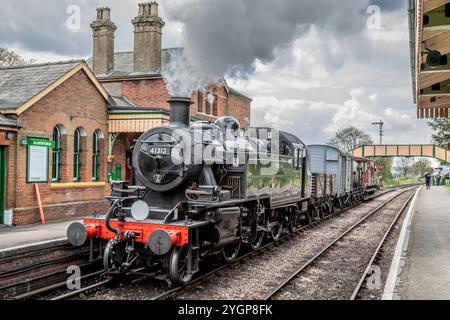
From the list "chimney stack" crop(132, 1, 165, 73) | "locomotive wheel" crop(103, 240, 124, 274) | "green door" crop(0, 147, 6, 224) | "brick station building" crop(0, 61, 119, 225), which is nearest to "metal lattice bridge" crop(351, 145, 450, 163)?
"chimney stack" crop(132, 1, 165, 73)

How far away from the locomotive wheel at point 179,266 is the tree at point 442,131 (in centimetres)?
3968

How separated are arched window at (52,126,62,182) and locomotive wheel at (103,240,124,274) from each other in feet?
19.7

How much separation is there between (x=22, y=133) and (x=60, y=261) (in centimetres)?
432

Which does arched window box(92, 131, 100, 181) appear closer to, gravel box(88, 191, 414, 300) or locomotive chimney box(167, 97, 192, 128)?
gravel box(88, 191, 414, 300)

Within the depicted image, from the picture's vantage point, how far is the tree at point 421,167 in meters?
90.1

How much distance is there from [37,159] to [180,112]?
18.1 feet

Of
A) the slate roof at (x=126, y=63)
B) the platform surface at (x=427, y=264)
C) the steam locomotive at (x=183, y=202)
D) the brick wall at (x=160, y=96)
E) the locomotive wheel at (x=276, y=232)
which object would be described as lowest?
the platform surface at (x=427, y=264)

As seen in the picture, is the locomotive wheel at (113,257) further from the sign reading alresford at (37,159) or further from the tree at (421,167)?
the tree at (421,167)

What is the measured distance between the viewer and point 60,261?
8.13 metres

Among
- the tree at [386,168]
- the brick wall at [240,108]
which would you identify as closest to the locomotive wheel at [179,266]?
the brick wall at [240,108]

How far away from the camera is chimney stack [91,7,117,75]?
2014 cm
